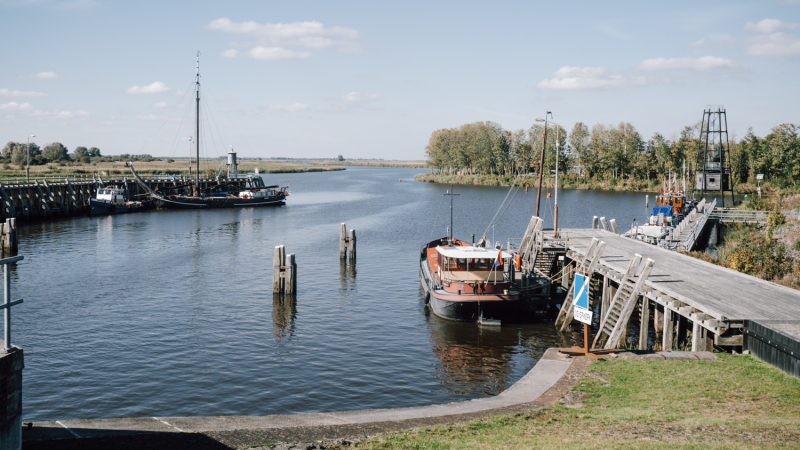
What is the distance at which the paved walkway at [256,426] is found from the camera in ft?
36.6

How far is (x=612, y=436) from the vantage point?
11.1 meters

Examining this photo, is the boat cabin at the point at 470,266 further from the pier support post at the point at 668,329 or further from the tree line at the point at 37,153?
the tree line at the point at 37,153

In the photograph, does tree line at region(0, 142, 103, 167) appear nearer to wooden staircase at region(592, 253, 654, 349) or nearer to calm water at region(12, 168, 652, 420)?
calm water at region(12, 168, 652, 420)

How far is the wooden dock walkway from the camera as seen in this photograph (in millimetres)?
16562

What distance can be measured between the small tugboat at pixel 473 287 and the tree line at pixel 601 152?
75.3 metres

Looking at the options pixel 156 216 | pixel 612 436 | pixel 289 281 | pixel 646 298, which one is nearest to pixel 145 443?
pixel 612 436

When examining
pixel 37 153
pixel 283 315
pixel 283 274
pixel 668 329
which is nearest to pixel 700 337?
pixel 668 329

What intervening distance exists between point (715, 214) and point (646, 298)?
36.0m

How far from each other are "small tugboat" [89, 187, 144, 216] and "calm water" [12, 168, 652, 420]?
24662mm

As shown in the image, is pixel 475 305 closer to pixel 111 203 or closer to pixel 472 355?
pixel 472 355


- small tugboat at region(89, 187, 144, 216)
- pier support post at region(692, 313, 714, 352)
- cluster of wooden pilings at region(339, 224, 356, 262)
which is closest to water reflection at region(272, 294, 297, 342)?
cluster of wooden pilings at region(339, 224, 356, 262)

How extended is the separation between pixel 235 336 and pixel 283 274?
6.71 meters

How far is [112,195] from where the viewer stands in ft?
248

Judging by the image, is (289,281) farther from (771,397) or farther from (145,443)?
(771,397)
